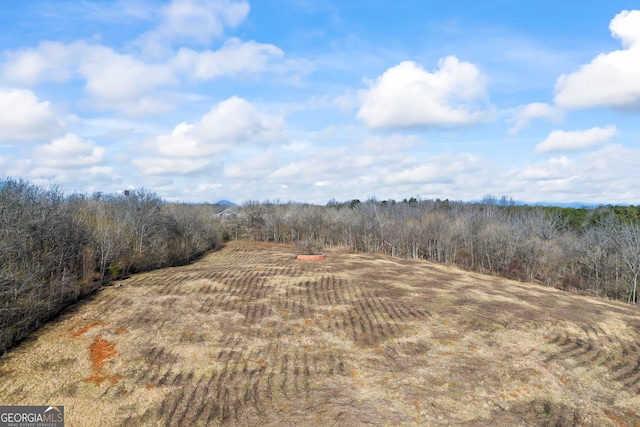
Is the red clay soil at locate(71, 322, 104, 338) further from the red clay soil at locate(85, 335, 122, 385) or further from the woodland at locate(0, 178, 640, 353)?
the woodland at locate(0, 178, 640, 353)

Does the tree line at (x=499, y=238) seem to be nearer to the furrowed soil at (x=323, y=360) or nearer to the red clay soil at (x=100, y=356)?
the furrowed soil at (x=323, y=360)

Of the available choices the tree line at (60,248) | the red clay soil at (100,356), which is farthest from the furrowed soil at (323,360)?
the tree line at (60,248)

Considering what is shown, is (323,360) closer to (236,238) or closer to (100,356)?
(100,356)

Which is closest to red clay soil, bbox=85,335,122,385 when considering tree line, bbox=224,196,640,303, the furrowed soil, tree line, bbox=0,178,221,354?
the furrowed soil

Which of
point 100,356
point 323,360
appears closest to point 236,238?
point 100,356

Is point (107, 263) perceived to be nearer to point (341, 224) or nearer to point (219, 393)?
point (219, 393)
